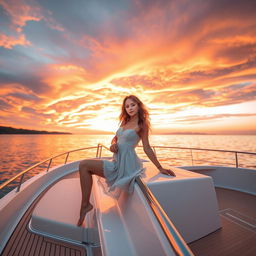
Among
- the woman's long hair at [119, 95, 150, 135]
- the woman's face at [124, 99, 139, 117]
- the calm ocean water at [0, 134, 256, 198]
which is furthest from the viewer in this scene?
the calm ocean water at [0, 134, 256, 198]

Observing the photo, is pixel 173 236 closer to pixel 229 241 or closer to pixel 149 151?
pixel 149 151

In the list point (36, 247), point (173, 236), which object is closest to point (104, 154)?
point (36, 247)

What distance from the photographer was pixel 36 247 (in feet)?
4.55

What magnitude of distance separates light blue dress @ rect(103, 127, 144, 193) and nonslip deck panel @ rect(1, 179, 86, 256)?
68 cm

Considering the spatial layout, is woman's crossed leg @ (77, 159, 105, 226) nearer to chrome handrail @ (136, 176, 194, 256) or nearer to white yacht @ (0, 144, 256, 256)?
white yacht @ (0, 144, 256, 256)

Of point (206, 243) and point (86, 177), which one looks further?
point (206, 243)

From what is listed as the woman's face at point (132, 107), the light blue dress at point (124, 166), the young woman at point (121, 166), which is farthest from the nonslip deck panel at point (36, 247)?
the woman's face at point (132, 107)

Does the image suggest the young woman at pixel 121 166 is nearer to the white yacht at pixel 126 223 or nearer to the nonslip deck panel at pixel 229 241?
the white yacht at pixel 126 223

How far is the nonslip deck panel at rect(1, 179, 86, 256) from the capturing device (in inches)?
51.9

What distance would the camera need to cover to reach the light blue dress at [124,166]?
1242 mm

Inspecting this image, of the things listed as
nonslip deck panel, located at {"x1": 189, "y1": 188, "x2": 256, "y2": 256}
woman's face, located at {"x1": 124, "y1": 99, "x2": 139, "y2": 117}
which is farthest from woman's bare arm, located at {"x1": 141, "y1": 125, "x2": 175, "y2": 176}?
nonslip deck panel, located at {"x1": 189, "y1": 188, "x2": 256, "y2": 256}

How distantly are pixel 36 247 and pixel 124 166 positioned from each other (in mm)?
1167

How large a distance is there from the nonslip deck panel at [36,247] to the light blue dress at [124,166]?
675mm

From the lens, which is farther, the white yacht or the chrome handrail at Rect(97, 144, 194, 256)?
the white yacht
